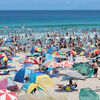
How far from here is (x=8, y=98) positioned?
848 centimetres

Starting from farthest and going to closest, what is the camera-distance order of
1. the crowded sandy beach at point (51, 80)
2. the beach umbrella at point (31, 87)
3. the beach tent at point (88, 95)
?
the beach umbrella at point (31, 87)
the crowded sandy beach at point (51, 80)
the beach tent at point (88, 95)

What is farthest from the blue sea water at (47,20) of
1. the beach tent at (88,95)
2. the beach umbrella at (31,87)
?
the beach tent at (88,95)

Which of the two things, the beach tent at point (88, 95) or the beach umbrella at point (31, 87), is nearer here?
the beach tent at point (88, 95)

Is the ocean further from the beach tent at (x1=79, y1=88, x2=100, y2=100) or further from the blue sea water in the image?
the beach tent at (x1=79, y1=88, x2=100, y2=100)

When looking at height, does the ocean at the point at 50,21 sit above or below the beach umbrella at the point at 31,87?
above

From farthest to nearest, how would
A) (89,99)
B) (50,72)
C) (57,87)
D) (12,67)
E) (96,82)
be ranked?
(12,67) → (50,72) → (96,82) → (57,87) → (89,99)

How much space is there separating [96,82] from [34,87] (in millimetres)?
4412

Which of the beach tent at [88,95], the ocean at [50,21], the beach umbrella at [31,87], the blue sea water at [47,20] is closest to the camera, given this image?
the beach tent at [88,95]

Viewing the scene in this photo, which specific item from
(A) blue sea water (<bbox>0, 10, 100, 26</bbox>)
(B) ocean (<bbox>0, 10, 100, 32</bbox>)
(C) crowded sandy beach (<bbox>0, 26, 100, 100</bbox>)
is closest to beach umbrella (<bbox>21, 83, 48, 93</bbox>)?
(C) crowded sandy beach (<bbox>0, 26, 100, 100</bbox>)

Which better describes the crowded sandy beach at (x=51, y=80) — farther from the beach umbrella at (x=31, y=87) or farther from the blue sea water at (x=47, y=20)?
the blue sea water at (x=47, y=20)

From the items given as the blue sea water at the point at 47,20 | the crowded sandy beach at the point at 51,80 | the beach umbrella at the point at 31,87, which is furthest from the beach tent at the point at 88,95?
the blue sea water at the point at 47,20

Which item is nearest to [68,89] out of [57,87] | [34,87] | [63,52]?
[57,87]

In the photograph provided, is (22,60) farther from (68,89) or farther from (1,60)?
(68,89)

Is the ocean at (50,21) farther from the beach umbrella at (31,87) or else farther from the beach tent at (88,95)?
the beach tent at (88,95)
